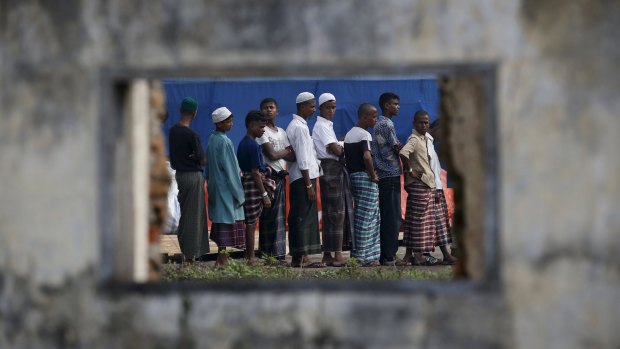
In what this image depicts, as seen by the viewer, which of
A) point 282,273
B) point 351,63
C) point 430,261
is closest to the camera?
point 351,63

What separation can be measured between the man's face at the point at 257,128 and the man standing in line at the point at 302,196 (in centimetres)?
29

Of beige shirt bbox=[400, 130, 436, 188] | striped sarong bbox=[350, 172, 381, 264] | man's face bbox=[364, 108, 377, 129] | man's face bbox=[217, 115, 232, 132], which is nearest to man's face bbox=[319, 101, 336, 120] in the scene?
man's face bbox=[364, 108, 377, 129]

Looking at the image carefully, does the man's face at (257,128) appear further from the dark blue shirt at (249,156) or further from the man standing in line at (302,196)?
the man standing in line at (302,196)

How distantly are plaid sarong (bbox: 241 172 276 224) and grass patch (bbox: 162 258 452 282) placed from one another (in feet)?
1.74

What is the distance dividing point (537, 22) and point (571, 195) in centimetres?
77

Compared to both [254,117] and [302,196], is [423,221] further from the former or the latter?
[254,117]

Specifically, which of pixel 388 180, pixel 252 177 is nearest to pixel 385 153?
pixel 388 180

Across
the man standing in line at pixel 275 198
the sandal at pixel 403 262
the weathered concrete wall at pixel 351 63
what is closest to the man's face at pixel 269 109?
the man standing in line at pixel 275 198

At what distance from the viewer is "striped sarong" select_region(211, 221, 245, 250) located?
1158 centimetres

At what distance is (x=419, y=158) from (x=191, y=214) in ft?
7.78

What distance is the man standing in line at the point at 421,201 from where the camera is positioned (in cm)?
1198

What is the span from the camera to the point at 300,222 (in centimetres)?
1170

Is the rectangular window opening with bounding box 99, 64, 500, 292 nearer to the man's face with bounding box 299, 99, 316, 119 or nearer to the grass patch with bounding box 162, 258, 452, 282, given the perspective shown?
the grass patch with bounding box 162, 258, 452, 282

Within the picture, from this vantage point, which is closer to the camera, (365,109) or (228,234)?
(228,234)
